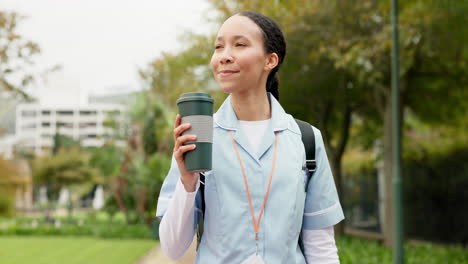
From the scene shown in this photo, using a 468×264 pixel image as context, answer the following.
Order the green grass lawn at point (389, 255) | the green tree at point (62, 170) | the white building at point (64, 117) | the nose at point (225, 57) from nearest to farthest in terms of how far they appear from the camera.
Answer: the nose at point (225, 57), the green grass lawn at point (389, 255), the green tree at point (62, 170), the white building at point (64, 117)

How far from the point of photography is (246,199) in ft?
5.88

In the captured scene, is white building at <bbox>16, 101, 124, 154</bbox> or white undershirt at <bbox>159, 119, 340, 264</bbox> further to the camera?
white building at <bbox>16, 101, 124, 154</bbox>

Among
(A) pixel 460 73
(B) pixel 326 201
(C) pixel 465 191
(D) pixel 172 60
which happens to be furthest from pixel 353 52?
(B) pixel 326 201

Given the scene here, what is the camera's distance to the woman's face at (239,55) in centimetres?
187

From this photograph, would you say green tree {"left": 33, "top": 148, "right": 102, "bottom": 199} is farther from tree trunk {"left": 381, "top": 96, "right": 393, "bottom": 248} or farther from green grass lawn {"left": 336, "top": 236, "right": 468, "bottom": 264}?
green grass lawn {"left": 336, "top": 236, "right": 468, "bottom": 264}

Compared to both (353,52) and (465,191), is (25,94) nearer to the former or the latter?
(353,52)

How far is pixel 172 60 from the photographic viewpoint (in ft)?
47.5

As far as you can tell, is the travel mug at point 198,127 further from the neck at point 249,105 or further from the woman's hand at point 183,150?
the neck at point 249,105

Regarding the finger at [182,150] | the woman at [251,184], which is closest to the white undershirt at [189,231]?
the woman at [251,184]

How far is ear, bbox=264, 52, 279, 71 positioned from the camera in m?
1.97

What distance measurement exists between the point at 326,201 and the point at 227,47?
0.64 metres

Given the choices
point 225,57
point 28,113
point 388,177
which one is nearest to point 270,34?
point 225,57

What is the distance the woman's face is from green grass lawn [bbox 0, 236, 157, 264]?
43.5 ft

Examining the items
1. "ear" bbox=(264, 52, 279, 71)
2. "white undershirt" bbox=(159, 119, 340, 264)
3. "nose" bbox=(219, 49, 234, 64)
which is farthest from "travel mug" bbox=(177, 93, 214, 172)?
"ear" bbox=(264, 52, 279, 71)
